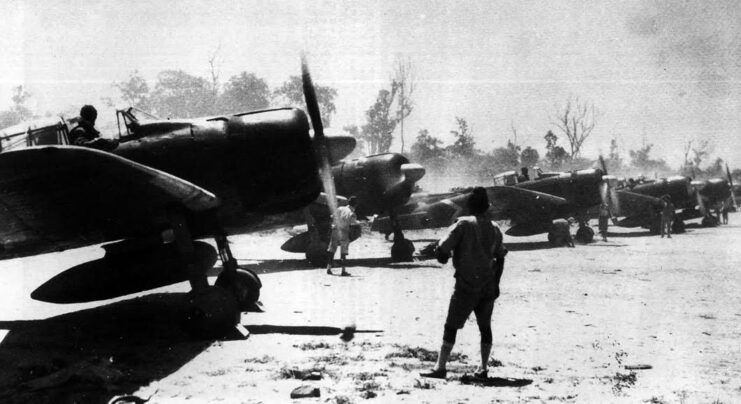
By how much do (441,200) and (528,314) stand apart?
574 inches

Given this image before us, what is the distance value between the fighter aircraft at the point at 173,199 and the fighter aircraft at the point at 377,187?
22.1 feet

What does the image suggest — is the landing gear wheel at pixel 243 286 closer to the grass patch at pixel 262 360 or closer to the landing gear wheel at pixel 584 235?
the grass patch at pixel 262 360

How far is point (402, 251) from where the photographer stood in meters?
15.2

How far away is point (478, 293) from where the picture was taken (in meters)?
4.93

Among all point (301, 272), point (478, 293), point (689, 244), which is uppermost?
point (478, 293)

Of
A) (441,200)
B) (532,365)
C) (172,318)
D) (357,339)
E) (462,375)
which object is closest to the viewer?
(462,375)

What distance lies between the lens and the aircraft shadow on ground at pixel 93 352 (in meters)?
4.62

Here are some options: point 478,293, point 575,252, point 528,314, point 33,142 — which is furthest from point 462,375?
point 575,252

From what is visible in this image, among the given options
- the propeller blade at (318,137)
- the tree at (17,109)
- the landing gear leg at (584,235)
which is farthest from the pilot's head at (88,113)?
the tree at (17,109)

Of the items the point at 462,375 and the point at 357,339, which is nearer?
the point at 462,375

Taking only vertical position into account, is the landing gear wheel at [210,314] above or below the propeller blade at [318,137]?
below

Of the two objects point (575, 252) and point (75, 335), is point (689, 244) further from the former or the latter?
point (75, 335)

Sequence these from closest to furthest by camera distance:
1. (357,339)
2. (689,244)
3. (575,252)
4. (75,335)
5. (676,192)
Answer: (357,339) < (75,335) < (575,252) < (689,244) < (676,192)

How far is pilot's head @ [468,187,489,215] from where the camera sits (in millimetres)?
5039
